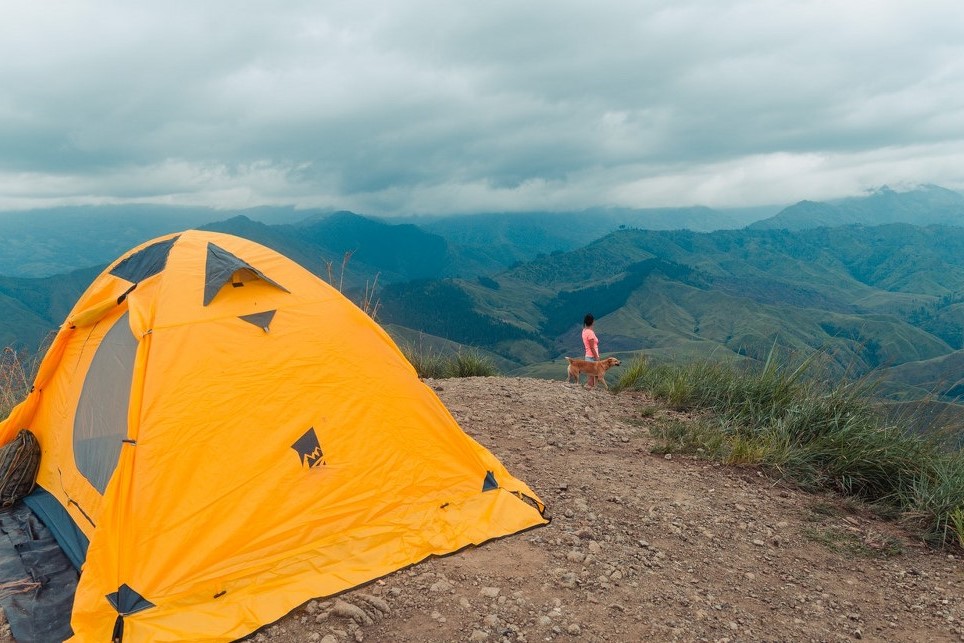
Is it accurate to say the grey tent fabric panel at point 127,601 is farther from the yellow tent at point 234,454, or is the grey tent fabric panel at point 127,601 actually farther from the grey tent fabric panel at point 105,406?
the grey tent fabric panel at point 105,406

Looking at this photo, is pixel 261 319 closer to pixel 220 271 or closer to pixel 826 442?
pixel 220 271

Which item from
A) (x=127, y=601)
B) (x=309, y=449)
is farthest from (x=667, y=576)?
(x=127, y=601)

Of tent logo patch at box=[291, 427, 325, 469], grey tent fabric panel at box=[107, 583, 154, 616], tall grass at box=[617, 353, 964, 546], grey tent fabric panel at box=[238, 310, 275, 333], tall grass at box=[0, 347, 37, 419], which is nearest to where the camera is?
grey tent fabric panel at box=[107, 583, 154, 616]

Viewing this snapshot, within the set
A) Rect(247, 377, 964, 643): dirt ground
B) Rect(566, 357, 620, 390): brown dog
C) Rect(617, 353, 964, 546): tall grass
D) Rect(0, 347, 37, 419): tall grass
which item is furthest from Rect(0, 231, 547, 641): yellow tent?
Rect(566, 357, 620, 390): brown dog

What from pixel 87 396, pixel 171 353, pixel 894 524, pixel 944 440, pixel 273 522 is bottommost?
pixel 894 524

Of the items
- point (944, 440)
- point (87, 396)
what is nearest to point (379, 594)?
point (87, 396)

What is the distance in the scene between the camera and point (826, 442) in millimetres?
7359

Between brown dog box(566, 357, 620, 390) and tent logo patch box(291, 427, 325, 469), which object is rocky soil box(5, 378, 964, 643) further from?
brown dog box(566, 357, 620, 390)

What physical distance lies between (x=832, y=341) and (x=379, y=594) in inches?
314

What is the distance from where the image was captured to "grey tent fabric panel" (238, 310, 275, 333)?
5.77m

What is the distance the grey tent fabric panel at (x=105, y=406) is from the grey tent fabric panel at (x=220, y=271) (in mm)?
918

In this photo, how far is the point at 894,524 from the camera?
241 inches

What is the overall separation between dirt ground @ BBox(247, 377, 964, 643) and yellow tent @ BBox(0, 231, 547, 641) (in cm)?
35

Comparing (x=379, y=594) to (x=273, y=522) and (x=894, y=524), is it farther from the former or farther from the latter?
(x=894, y=524)
